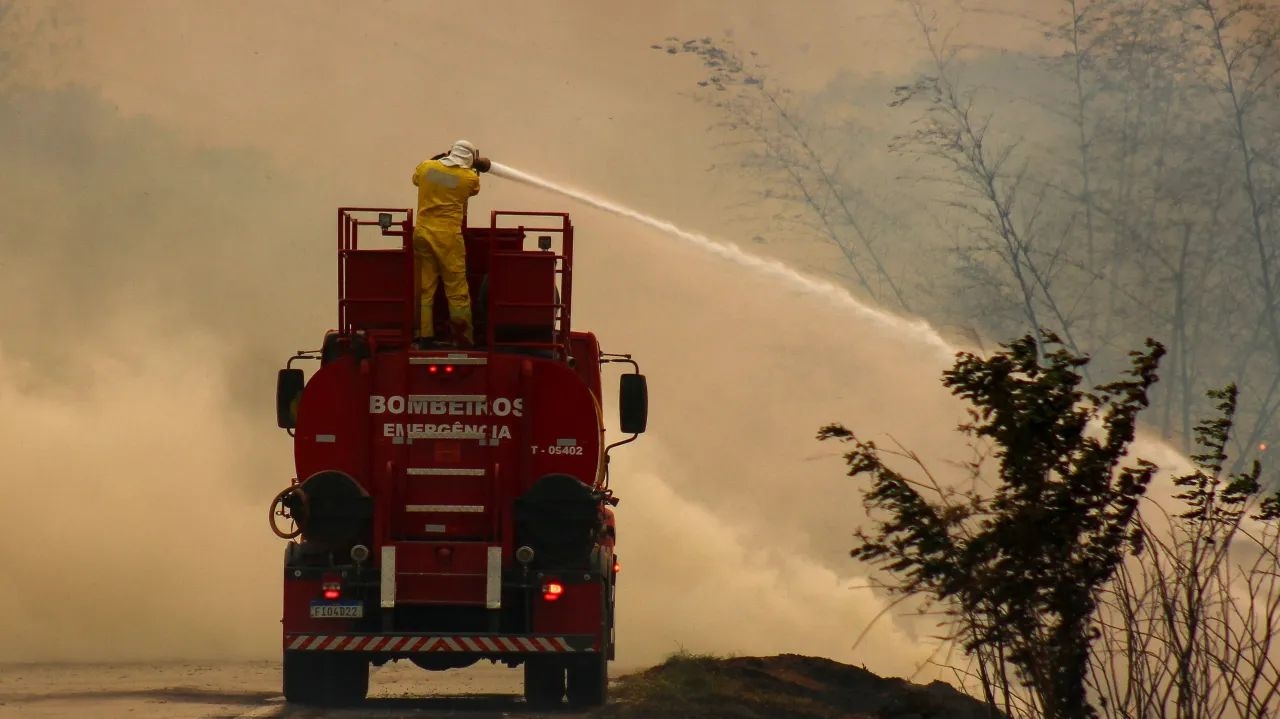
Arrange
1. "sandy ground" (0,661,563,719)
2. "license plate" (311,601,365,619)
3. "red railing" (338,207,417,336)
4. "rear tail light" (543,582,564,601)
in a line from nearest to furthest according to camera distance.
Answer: "sandy ground" (0,661,563,719) < "license plate" (311,601,365,619) < "rear tail light" (543,582,564,601) < "red railing" (338,207,417,336)

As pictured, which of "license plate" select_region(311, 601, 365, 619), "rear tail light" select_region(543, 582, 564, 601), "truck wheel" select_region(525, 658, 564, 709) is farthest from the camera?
"truck wheel" select_region(525, 658, 564, 709)

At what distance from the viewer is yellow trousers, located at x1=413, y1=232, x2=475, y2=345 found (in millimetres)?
16453

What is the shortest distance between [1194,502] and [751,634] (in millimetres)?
16821

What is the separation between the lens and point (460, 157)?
667 inches

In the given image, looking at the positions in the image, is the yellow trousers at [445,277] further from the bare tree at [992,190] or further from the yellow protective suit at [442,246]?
the bare tree at [992,190]

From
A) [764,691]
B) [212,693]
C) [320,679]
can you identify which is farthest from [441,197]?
[764,691]

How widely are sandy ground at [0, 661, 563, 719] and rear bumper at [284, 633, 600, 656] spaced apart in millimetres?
513

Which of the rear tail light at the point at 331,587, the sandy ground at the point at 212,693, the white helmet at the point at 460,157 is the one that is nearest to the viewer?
the sandy ground at the point at 212,693

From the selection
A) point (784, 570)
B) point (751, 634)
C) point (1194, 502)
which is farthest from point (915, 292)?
point (1194, 502)

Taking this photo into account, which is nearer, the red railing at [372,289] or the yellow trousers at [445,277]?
the yellow trousers at [445,277]

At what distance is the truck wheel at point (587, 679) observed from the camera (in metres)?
16.4

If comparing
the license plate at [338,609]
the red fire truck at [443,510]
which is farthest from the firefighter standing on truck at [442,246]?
the license plate at [338,609]

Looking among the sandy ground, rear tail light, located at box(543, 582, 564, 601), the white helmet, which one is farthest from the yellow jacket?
the sandy ground

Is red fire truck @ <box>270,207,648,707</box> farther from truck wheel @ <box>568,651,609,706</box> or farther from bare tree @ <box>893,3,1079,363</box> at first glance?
bare tree @ <box>893,3,1079,363</box>
